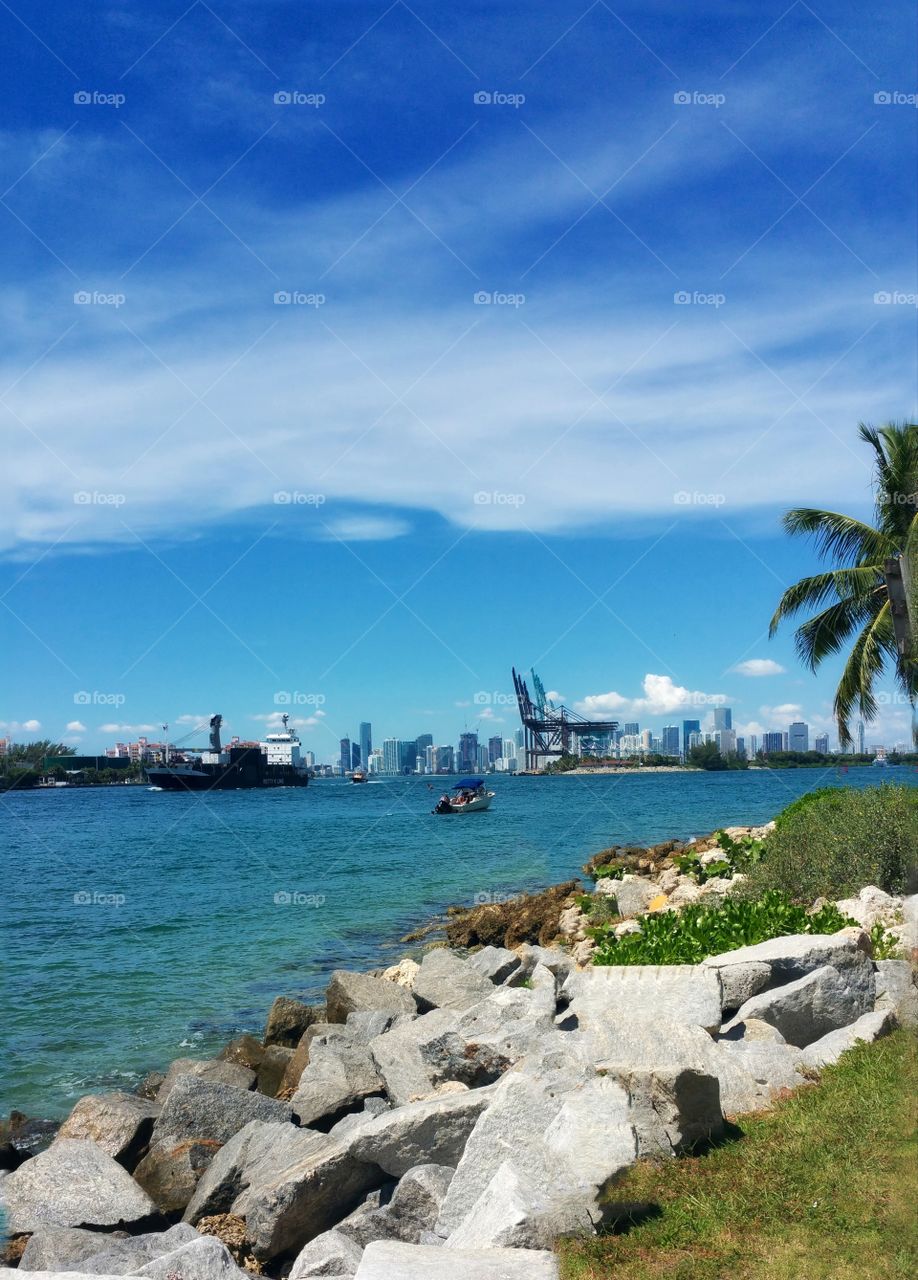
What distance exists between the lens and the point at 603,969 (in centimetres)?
912

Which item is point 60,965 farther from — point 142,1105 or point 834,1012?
point 834,1012

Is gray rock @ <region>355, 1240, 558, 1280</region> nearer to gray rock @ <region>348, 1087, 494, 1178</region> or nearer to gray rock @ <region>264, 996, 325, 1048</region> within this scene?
gray rock @ <region>348, 1087, 494, 1178</region>

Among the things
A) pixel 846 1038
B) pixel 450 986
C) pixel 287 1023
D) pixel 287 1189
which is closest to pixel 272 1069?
pixel 287 1023

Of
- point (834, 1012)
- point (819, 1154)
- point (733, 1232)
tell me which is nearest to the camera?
point (733, 1232)

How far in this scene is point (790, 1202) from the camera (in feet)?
17.9

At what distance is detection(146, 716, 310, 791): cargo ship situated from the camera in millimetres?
92312

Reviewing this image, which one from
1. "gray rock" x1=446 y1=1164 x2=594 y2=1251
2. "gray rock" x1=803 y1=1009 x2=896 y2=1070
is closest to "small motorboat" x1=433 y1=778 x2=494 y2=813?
"gray rock" x1=803 y1=1009 x2=896 y2=1070

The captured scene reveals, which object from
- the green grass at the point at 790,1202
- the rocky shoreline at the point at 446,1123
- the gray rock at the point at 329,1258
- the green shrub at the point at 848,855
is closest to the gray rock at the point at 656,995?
the rocky shoreline at the point at 446,1123

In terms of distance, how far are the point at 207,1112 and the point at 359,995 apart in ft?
14.3

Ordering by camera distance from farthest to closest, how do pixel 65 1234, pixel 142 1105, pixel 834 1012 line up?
A: pixel 142 1105 < pixel 834 1012 < pixel 65 1234

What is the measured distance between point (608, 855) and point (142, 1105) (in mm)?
23808

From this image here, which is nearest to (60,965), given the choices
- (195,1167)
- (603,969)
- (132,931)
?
(132,931)

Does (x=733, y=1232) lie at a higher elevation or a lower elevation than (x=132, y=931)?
higher

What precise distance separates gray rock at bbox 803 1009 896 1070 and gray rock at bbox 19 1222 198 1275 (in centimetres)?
450
